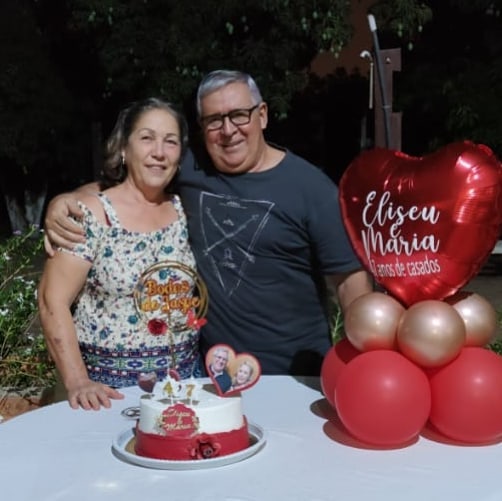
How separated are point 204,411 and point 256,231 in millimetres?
920

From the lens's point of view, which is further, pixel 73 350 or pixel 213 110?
pixel 213 110

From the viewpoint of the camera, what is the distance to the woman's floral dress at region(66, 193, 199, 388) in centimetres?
251

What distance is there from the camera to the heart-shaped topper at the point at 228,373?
1929 mm

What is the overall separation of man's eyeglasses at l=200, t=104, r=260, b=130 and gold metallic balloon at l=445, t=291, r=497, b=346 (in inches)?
37.4

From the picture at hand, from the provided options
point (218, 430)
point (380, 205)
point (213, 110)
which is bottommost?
point (218, 430)

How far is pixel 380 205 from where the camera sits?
81.8 inches

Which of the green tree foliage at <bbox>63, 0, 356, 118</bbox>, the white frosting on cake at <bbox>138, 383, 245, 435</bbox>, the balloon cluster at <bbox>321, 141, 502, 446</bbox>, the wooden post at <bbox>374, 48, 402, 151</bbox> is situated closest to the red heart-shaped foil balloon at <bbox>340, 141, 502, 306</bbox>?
the balloon cluster at <bbox>321, 141, 502, 446</bbox>

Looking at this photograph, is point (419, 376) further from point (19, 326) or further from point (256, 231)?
point (19, 326)

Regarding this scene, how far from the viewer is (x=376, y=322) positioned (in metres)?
1.97

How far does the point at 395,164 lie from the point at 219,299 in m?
0.87

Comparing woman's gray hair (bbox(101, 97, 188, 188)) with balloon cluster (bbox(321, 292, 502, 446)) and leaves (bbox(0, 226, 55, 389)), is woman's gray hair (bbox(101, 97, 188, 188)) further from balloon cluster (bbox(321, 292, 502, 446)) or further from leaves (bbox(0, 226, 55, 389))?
leaves (bbox(0, 226, 55, 389))

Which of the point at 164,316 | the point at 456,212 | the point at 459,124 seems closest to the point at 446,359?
the point at 456,212

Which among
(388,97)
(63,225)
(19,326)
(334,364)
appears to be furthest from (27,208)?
(334,364)

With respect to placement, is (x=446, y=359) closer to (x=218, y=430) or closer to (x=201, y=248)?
(x=218, y=430)
